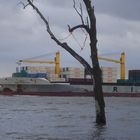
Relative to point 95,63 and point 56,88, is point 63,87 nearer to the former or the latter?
point 56,88

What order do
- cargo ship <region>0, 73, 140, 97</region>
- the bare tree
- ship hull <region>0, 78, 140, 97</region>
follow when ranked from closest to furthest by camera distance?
the bare tree → ship hull <region>0, 78, 140, 97</region> → cargo ship <region>0, 73, 140, 97</region>

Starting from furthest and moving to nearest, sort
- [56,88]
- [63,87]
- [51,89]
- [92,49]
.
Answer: [51,89] < [56,88] < [63,87] < [92,49]

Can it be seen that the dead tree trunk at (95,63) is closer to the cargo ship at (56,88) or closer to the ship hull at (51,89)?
the ship hull at (51,89)

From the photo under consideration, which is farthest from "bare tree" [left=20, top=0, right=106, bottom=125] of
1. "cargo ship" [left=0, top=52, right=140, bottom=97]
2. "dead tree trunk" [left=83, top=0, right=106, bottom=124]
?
"cargo ship" [left=0, top=52, right=140, bottom=97]

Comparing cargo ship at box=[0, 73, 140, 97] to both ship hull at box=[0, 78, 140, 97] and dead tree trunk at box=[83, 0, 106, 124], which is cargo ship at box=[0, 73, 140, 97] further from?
dead tree trunk at box=[83, 0, 106, 124]

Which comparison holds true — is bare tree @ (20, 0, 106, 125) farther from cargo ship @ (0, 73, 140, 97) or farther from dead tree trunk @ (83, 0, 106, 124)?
cargo ship @ (0, 73, 140, 97)

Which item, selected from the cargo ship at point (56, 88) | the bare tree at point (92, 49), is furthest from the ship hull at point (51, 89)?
the bare tree at point (92, 49)

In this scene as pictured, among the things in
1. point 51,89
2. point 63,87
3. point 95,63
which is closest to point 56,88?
point 51,89

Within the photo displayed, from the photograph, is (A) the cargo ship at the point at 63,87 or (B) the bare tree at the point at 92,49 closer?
(B) the bare tree at the point at 92,49

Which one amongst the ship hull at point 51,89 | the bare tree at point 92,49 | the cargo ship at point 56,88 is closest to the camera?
the bare tree at point 92,49

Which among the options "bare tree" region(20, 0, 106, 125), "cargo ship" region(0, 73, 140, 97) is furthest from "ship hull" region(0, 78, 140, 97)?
"bare tree" region(20, 0, 106, 125)

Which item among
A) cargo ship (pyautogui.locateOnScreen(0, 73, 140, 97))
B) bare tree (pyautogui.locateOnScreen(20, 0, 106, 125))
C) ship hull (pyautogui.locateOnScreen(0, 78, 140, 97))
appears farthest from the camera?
cargo ship (pyautogui.locateOnScreen(0, 73, 140, 97))

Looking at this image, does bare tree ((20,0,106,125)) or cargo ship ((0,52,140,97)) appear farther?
cargo ship ((0,52,140,97))

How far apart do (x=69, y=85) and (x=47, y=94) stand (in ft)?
22.0
